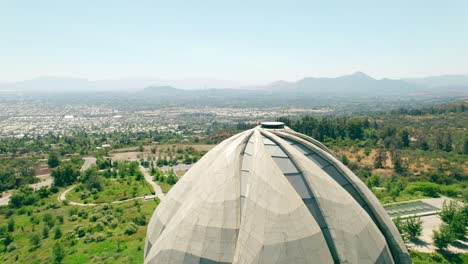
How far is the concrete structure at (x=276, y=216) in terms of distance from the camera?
20.5 meters

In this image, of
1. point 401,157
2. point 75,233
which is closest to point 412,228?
point 75,233

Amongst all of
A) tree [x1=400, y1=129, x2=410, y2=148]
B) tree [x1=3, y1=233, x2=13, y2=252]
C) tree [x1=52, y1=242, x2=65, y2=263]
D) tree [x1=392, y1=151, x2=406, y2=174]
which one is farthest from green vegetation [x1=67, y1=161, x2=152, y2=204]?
tree [x1=400, y1=129, x2=410, y2=148]

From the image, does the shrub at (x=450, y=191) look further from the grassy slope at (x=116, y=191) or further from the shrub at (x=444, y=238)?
the grassy slope at (x=116, y=191)

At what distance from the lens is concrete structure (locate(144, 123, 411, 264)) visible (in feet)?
67.2

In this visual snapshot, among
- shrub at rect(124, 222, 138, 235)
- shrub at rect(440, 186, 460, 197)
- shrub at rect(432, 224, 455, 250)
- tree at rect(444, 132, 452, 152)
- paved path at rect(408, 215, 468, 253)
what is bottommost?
shrub at rect(124, 222, 138, 235)

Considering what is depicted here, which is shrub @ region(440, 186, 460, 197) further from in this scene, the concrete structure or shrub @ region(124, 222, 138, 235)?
shrub @ region(124, 222, 138, 235)

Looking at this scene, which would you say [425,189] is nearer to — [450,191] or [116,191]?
[450,191]

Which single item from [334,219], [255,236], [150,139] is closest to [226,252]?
[255,236]

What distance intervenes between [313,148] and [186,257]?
49.8 ft

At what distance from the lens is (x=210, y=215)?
22.8 m

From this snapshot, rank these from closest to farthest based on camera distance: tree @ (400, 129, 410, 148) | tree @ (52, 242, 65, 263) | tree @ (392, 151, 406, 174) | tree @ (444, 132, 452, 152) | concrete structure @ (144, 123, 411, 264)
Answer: concrete structure @ (144, 123, 411, 264)
tree @ (52, 242, 65, 263)
tree @ (392, 151, 406, 174)
tree @ (444, 132, 452, 152)
tree @ (400, 129, 410, 148)

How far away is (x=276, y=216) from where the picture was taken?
21.0 m

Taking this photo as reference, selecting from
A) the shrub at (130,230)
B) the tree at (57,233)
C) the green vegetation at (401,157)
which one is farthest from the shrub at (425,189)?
the tree at (57,233)

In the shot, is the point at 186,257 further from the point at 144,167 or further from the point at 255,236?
the point at 144,167
